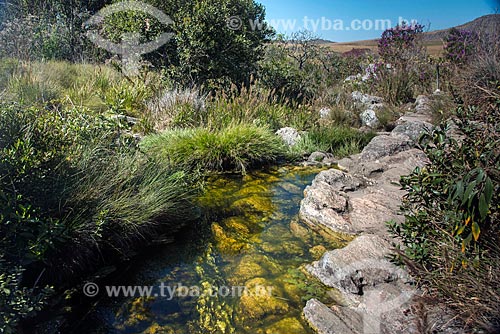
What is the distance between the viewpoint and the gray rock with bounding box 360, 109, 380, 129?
8.02 m

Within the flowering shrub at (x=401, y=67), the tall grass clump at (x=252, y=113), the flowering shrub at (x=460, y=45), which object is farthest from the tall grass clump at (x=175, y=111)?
the flowering shrub at (x=460, y=45)

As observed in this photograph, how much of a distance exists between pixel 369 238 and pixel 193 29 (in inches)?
251

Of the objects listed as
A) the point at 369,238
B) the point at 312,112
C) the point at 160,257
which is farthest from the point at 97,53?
the point at 369,238

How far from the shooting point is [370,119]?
26.7 ft

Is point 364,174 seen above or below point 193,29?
below

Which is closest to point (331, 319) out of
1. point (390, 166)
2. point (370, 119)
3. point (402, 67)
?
point (390, 166)

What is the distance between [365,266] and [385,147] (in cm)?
341

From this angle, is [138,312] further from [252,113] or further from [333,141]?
[333,141]

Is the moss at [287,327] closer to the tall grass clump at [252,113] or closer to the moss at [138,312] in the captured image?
the moss at [138,312]

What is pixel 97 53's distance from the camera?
459 inches

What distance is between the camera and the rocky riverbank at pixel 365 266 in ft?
7.32

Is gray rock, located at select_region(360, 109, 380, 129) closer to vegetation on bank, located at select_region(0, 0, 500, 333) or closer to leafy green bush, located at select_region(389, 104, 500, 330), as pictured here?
vegetation on bank, located at select_region(0, 0, 500, 333)

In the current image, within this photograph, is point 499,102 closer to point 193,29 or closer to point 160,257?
point 160,257

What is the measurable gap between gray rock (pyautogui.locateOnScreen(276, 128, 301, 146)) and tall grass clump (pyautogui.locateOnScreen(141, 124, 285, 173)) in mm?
920
